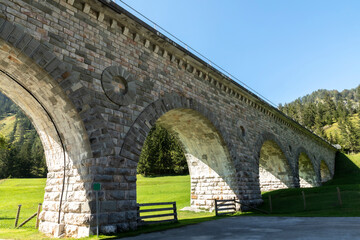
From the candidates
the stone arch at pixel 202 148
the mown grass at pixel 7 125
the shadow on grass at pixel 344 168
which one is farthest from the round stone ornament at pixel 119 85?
the mown grass at pixel 7 125

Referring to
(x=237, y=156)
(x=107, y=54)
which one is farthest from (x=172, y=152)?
(x=107, y=54)

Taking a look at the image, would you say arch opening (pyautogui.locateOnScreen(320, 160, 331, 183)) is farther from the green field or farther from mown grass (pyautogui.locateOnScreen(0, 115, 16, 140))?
mown grass (pyautogui.locateOnScreen(0, 115, 16, 140))

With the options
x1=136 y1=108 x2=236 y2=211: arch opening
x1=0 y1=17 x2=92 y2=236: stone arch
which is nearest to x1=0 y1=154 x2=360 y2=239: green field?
x1=0 y1=17 x2=92 y2=236: stone arch

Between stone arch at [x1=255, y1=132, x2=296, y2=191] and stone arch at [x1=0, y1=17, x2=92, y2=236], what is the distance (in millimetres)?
18489

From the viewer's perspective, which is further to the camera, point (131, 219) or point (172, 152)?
point (172, 152)

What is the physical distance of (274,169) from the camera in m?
26.3

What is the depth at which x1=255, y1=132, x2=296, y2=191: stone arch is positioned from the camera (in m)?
24.4

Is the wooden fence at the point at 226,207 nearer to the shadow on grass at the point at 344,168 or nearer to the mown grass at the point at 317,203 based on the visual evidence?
the mown grass at the point at 317,203

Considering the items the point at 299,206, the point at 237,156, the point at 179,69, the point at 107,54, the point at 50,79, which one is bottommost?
the point at 299,206

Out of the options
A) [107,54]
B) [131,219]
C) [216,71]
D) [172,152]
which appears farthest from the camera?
[172,152]

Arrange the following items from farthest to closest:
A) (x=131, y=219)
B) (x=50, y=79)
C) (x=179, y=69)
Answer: (x=179, y=69), (x=131, y=219), (x=50, y=79)

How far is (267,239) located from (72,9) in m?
10.1

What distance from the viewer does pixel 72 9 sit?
372 inches

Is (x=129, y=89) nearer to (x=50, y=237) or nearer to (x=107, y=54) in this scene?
(x=107, y=54)
